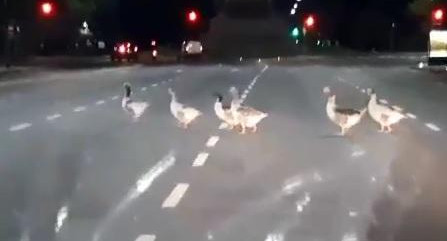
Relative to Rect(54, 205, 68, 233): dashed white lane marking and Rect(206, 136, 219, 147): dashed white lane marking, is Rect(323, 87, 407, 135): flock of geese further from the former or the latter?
Rect(54, 205, 68, 233): dashed white lane marking

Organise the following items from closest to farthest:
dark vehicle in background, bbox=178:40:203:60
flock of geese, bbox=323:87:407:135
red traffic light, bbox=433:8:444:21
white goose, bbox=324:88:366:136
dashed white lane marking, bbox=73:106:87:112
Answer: white goose, bbox=324:88:366:136
flock of geese, bbox=323:87:407:135
dashed white lane marking, bbox=73:106:87:112
red traffic light, bbox=433:8:444:21
dark vehicle in background, bbox=178:40:203:60

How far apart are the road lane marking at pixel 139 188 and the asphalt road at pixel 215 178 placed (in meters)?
0.02

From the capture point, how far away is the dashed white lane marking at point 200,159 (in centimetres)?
1698

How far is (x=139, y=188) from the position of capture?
14078 mm

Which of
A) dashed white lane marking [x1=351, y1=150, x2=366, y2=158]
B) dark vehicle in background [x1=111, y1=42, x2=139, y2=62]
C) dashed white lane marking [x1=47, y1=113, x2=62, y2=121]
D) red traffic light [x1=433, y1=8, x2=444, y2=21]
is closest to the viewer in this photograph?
dashed white lane marking [x1=351, y1=150, x2=366, y2=158]

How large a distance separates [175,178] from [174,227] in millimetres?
4081

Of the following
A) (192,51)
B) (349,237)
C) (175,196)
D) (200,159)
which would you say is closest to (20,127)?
(200,159)

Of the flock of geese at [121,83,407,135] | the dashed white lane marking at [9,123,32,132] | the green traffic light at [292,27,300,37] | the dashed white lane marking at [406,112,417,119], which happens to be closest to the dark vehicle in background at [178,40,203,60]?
the green traffic light at [292,27,300,37]

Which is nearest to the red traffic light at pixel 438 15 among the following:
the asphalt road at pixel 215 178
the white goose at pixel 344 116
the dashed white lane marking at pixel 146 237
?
the asphalt road at pixel 215 178

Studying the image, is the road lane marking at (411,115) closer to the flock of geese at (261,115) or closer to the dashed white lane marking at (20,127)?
the flock of geese at (261,115)

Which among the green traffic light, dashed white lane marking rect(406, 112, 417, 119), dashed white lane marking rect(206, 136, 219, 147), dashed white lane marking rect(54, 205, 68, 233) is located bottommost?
the green traffic light

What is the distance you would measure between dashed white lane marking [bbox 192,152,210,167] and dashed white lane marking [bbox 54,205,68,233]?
4.58 metres

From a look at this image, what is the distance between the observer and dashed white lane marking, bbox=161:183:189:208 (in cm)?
1266

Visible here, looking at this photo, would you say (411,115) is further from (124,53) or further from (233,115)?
(124,53)
